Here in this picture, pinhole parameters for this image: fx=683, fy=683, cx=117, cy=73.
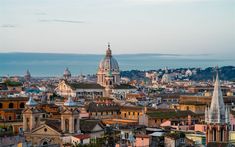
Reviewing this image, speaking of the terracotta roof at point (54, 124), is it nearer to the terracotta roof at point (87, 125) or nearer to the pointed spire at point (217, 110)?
the terracotta roof at point (87, 125)

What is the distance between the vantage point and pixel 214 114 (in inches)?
1430

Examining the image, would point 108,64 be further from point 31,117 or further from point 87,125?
point 31,117

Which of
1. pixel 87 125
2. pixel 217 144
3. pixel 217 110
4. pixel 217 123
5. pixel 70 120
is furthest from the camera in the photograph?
pixel 87 125

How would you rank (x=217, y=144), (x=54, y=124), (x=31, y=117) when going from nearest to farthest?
(x=217, y=144), (x=54, y=124), (x=31, y=117)

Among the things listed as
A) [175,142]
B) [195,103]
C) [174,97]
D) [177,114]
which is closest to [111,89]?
[174,97]

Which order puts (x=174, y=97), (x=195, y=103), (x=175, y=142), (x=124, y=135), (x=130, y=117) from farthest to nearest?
(x=174, y=97), (x=195, y=103), (x=130, y=117), (x=124, y=135), (x=175, y=142)

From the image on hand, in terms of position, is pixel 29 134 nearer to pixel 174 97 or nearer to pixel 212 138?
pixel 212 138

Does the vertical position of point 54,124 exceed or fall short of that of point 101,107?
it exceeds it

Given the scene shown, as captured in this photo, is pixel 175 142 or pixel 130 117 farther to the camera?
pixel 130 117

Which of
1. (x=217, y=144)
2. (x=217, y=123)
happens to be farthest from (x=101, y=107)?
(x=217, y=144)

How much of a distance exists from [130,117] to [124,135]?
2524 cm

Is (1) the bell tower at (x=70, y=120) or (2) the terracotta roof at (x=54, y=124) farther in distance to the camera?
(2) the terracotta roof at (x=54, y=124)

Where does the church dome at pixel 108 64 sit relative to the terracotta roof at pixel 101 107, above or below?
above

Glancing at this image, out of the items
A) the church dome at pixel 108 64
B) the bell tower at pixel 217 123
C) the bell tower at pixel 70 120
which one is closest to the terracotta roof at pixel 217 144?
the bell tower at pixel 217 123
